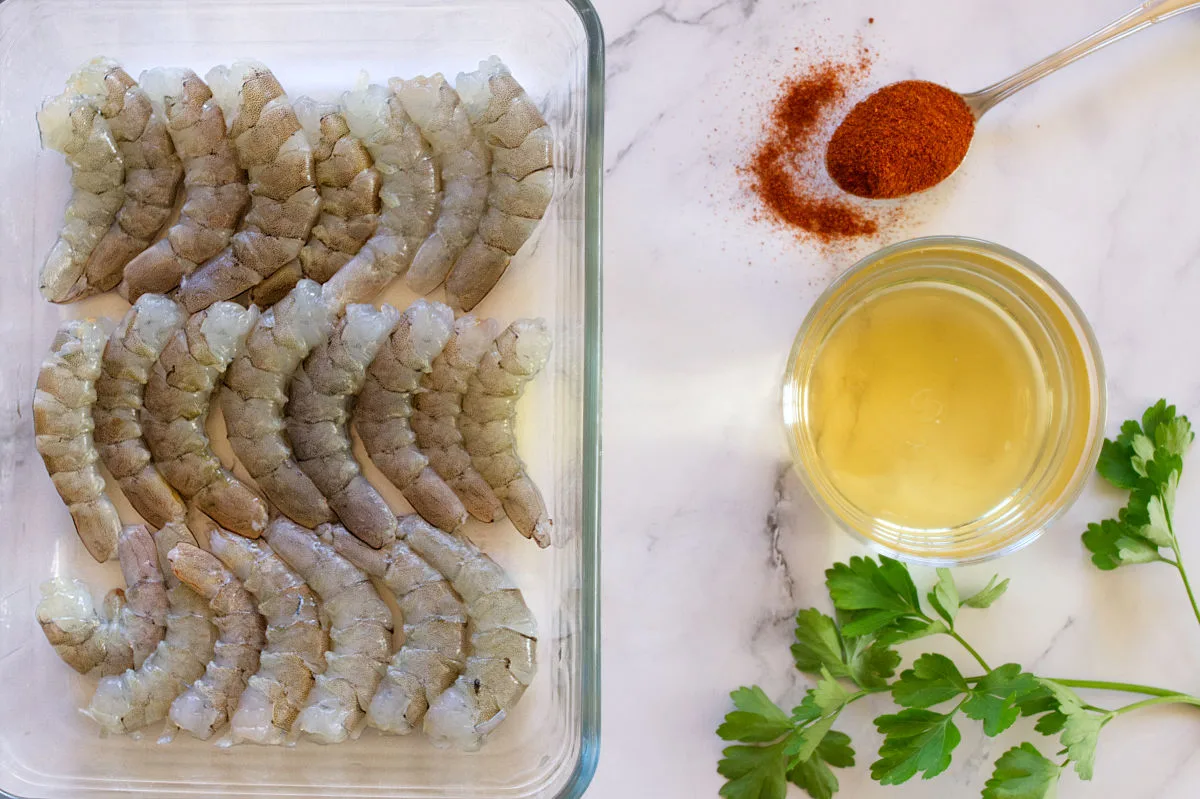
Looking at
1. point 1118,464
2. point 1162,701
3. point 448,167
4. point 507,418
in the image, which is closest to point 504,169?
point 448,167

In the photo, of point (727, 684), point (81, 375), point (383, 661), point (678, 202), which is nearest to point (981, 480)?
point (727, 684)

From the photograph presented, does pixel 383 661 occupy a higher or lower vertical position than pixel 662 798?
higher

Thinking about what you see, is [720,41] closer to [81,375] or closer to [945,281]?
[945,281]

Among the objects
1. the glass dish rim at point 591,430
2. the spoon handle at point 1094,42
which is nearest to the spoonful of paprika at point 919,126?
the spoon handle at point 1094,42

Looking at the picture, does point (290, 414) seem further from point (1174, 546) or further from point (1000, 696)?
point (1174, 546)

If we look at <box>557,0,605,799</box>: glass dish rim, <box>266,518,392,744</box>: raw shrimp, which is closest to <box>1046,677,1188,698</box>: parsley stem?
<box>557,0,605,799</box>: glass dish rim

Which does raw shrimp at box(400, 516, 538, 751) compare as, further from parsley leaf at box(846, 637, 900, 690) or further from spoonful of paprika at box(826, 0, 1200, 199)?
spoonful of paprika at box(826, 0, 1200, 199)
